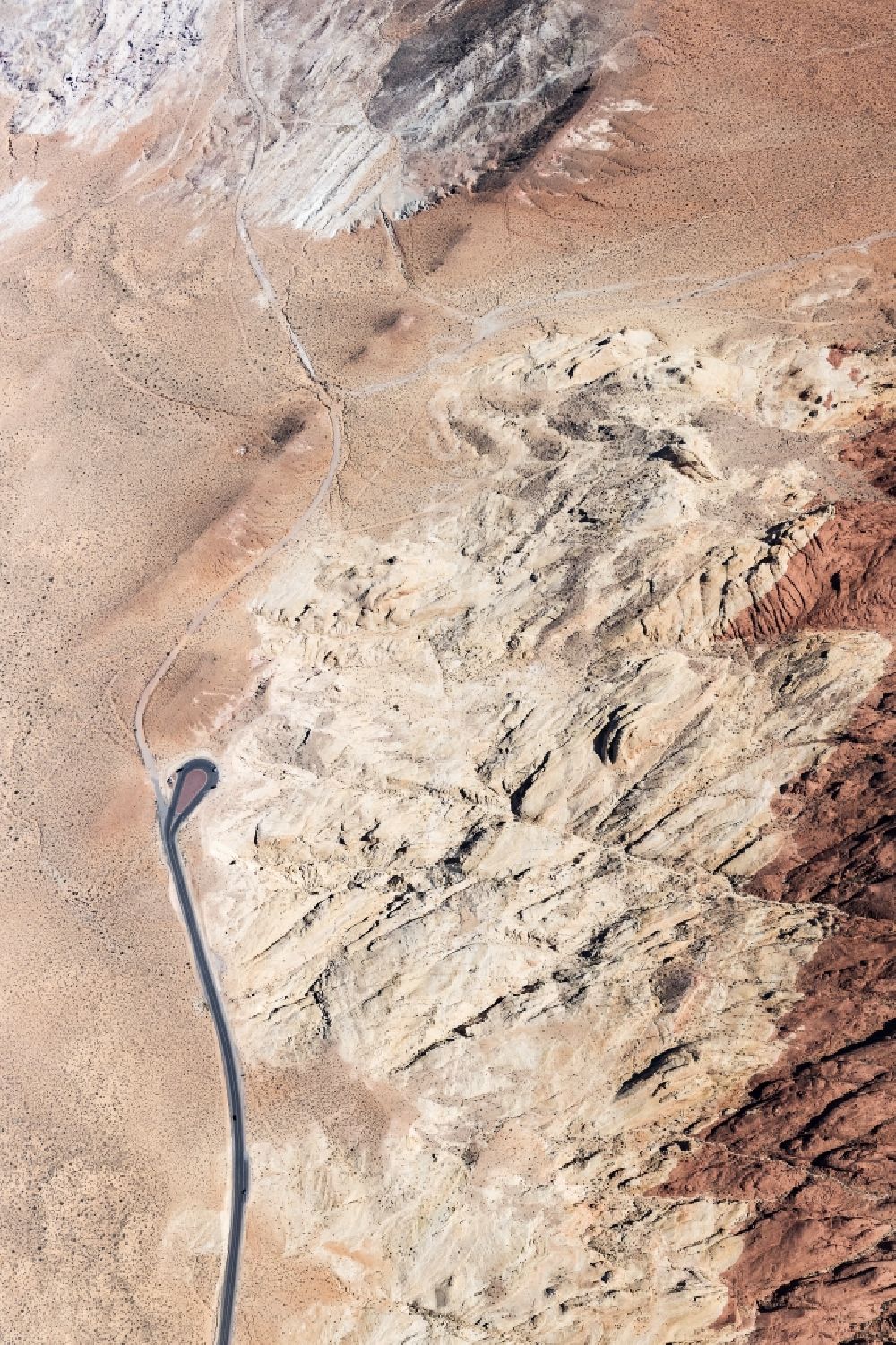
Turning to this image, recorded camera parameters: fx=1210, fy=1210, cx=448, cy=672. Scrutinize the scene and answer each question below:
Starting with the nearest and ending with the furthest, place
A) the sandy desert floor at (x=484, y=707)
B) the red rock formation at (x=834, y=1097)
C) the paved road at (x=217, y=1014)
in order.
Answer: the red rock formation at (x=834, y=1097), the sandy desert floor at (x=484, y=707), the paved road at (x=217, y=1014)

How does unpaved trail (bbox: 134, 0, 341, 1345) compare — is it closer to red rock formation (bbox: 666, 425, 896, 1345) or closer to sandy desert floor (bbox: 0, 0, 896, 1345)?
sandy desert floor (bbox: 0, 0, 896, 1345)

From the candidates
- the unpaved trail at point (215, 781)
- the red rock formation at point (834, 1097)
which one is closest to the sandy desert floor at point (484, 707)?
the red rock formation at point (834, 1097)

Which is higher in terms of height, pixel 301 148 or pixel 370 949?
pixel 301 148

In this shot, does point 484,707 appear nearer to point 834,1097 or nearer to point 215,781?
point 215,781

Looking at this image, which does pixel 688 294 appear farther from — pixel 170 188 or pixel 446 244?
pixel 170 188

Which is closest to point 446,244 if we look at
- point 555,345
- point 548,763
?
point 555,345

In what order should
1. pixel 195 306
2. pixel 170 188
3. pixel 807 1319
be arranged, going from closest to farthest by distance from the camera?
1. pixel 807 1319
2. pixel 195 306
3. pixel 170 188

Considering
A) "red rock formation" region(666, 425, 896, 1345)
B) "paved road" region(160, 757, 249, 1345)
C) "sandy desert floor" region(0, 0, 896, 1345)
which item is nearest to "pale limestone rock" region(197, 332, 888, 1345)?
"sandy desert floor" region(0, 0, 896, 1345)

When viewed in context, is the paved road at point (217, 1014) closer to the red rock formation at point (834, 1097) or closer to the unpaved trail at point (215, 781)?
the unpaved trail at point (215, 781)
